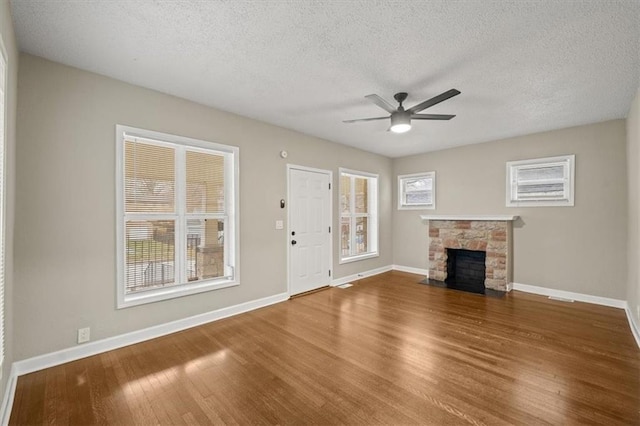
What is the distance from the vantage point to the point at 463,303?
13.9 ft

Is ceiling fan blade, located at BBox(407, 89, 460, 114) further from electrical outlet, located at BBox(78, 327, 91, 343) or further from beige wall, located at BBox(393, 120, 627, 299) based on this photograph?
electrical outlet, located at BBox(78, 327, 91, 343)

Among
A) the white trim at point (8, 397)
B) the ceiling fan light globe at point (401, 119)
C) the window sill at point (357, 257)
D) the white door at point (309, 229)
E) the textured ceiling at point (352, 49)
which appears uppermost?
the textured ceiling at point (352, 49)

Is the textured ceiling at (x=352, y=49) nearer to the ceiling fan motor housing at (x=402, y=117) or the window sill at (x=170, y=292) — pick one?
the ceiling fan motor housing at (x=402, y=117)

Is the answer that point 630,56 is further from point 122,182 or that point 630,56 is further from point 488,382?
point 122,182

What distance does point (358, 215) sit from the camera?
19.9 feet

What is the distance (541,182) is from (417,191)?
2.24m

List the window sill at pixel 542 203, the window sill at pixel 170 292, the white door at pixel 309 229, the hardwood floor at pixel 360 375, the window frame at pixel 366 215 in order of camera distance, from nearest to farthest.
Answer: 1. the hardwood floor at pixel 360 375
2. the window sill at pixel 170 292
3. the window sill at pixel 542 203
4. the white door at pixel 309 229
5. the window frame at pixel 366 215

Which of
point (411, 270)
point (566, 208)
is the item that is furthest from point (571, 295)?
point (411, 270)

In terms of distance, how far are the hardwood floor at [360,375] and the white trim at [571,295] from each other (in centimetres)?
53

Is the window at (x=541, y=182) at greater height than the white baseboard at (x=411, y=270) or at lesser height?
greater

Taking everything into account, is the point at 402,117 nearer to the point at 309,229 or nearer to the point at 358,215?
the point at 309,229

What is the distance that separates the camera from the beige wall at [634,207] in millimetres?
3074

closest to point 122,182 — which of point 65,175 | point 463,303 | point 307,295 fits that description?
point 65,175

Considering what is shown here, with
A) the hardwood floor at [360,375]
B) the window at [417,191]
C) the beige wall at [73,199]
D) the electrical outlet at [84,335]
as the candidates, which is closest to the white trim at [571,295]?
the hardwood floor at [360,375]
